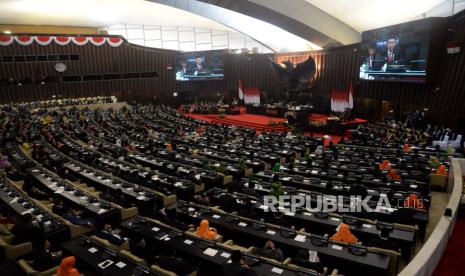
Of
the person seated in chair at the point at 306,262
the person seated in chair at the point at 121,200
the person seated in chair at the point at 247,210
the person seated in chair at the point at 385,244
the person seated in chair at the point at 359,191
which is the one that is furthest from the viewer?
the person seated in chair at the point at 121,200

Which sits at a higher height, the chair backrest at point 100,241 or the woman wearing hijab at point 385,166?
the woman wearing hijab at point 385,166

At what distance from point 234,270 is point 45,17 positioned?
3412cm

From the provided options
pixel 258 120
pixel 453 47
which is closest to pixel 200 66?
pixel 258 120

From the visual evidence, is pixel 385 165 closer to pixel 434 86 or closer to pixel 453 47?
pixel 453 47

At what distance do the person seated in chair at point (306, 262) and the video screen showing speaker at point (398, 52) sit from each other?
14.2 metres

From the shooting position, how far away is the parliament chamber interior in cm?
654

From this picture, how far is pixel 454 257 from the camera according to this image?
21.4ft

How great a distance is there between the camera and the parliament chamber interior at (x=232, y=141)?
257 inches

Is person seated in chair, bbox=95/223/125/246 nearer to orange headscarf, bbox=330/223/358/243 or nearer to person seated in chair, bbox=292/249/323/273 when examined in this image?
person seated in chair, bbox=292/249/323/273

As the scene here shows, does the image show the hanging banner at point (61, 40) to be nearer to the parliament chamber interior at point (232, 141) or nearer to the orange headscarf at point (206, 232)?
the parliament chamber interior at point (232, 141)

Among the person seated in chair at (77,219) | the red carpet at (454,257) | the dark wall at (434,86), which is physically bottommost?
the red carpet at (454,257)

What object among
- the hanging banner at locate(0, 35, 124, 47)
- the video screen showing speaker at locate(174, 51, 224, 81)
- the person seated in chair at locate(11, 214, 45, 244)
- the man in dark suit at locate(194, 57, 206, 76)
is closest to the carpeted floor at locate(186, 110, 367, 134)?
the video screen showing speaker at locate(174, 51, 224, 81)

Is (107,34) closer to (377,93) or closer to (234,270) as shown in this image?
(377,93)

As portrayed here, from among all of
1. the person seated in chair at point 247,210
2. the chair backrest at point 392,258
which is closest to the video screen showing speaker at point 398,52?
the person seated in chair at point 247,210
